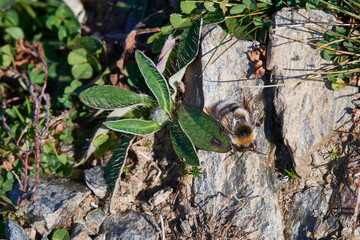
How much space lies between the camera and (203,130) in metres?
3.07

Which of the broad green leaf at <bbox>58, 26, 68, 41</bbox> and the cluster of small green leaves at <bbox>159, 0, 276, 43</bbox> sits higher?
the cluster of small green leaves at <bbox>159, 0, 276, 43</bbox>

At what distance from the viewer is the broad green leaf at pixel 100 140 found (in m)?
3.41

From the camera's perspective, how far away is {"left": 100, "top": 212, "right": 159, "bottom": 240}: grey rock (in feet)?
9.46

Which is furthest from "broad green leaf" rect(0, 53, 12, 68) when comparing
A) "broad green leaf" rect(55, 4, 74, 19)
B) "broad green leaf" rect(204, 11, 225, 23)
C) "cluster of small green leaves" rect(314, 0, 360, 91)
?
"cluster of small green leaves" rect(314, 0, 360, 91)

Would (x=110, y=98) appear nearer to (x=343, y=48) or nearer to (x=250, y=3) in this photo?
(x=250, y=3)

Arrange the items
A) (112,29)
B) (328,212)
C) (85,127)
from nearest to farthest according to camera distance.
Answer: (328,212)
(85,127)
(112,29)

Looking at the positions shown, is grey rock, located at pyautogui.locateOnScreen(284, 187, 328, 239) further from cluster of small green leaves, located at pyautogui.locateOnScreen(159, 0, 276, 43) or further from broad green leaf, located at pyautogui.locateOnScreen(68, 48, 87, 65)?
broad green leaf, located at pyautogui.locateOnScreen(68, 48, 87, 65)

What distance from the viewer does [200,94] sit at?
10.8 ft

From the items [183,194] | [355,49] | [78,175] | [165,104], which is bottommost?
[78,175]

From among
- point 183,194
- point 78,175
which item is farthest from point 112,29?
point 183,194

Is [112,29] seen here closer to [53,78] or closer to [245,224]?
[53,78]

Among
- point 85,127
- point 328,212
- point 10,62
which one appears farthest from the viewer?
point 10,62

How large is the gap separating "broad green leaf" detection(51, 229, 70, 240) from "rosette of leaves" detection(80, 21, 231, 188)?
1.81ft

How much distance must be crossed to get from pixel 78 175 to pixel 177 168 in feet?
3.27
